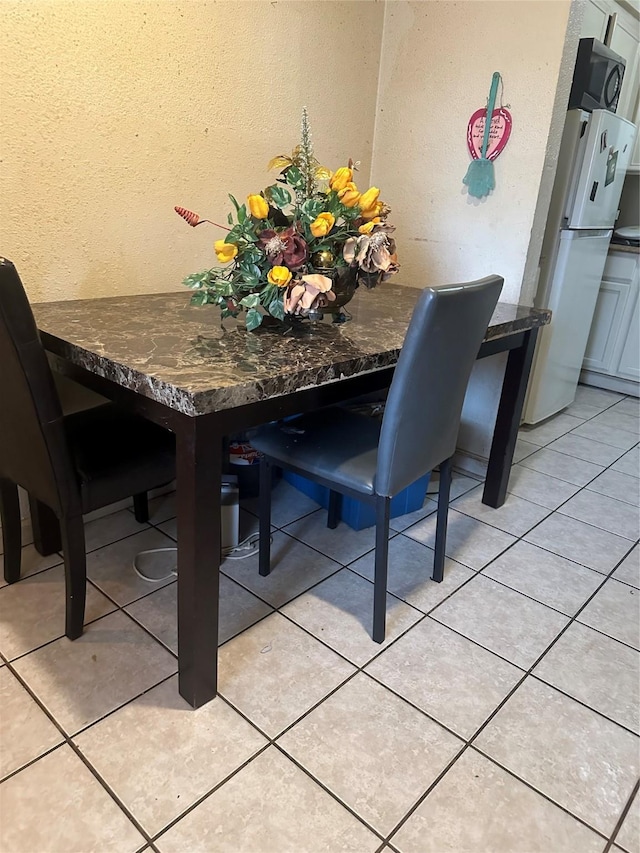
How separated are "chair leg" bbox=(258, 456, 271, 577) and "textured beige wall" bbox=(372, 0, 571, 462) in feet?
3.82

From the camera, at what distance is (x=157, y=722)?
1244 millimetres

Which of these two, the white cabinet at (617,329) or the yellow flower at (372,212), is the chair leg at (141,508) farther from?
the white cabinet at (617,329)

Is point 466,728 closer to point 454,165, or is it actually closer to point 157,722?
point 157,722

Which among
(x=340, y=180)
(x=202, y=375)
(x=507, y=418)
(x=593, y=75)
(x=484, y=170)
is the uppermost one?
(x=593, y=75)

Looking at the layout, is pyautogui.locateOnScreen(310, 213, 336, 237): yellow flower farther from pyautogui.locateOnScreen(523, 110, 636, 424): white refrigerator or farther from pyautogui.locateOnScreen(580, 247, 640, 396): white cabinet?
pyautogui.locateOnScreen(580, 247, 640, 396): white cabinet

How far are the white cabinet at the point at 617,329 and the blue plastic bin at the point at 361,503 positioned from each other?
2276mm

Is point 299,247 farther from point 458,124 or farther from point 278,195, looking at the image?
point 458,124

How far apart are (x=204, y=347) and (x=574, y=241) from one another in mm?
2219

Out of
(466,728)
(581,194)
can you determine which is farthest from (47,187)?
(581,194)

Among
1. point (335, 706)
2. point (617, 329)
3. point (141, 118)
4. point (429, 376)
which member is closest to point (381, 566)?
point (335, 706)

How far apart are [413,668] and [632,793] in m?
0.50

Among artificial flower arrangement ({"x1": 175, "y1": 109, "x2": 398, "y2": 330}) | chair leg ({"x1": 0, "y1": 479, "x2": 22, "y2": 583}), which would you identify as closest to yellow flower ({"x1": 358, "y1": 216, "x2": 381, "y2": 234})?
artificial flower arrangement ({"x1": 175, "y1": 109, "x2": 398, "y2": 330})

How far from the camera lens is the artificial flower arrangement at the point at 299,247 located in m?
1.36

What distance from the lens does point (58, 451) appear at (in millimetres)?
1239
